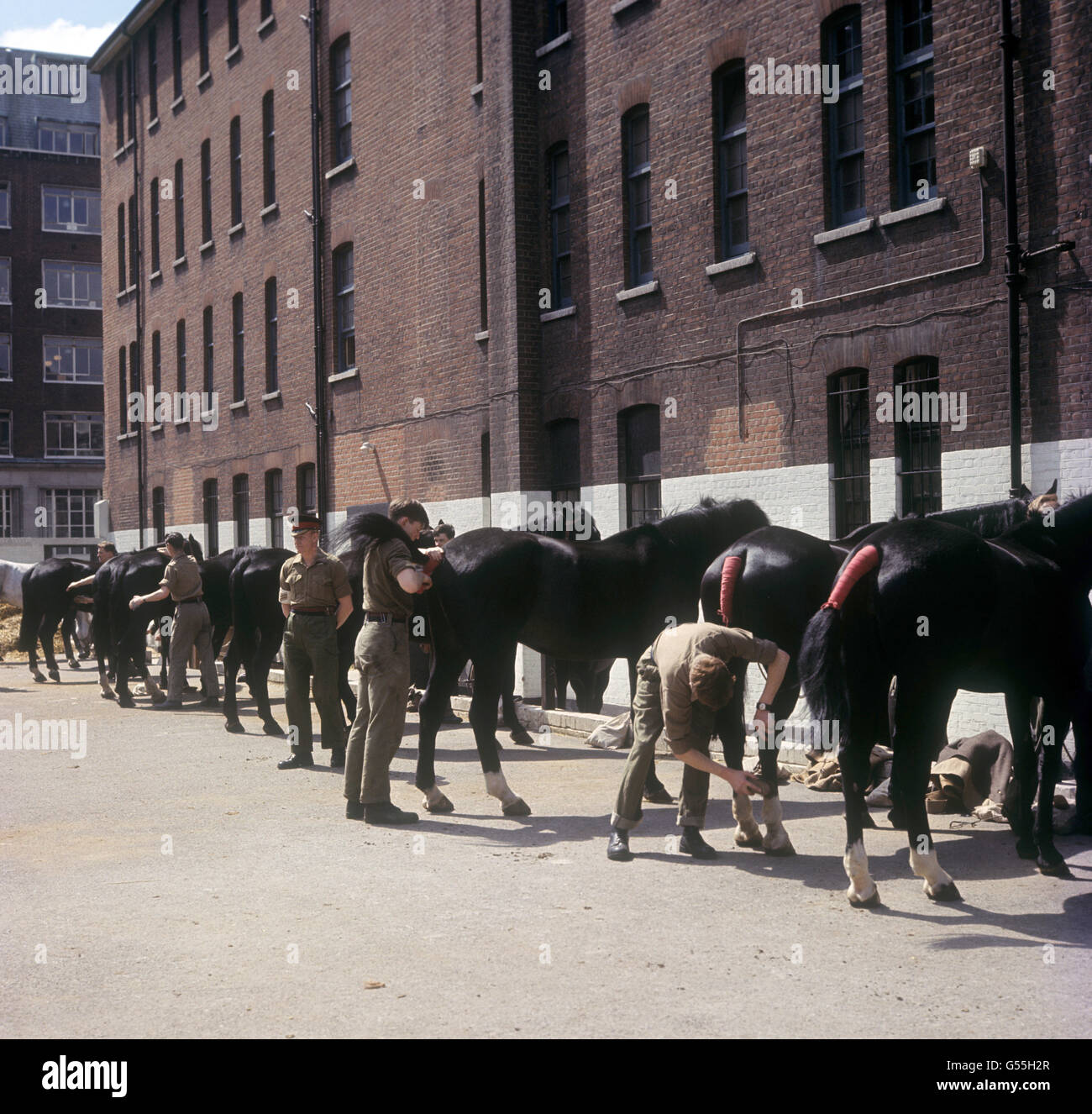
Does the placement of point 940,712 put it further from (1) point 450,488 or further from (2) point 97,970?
(1) point 450,488

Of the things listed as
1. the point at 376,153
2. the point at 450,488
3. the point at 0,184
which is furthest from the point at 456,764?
the point at 0,184

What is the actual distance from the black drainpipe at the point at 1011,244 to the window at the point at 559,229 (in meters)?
8.12

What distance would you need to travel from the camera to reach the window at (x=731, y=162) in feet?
52.8

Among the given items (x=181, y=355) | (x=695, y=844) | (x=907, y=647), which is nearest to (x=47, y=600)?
(x=181, y=355)

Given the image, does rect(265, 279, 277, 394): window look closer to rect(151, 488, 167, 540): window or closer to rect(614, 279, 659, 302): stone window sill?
rect(151, 488, 167, 540): window

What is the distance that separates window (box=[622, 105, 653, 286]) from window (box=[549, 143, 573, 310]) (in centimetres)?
160

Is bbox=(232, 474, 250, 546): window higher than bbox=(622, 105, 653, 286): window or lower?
lower

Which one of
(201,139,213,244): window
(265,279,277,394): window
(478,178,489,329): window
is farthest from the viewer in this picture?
(201,139,213,244): window

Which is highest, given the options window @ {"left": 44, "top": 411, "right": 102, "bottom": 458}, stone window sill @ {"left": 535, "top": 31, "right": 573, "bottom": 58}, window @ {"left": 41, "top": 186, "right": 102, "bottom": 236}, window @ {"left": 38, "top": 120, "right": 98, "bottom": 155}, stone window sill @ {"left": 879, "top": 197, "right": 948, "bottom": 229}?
window @ {"left": 38, "top": 120, "right": 98, "bottom": 155}

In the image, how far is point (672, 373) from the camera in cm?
1692

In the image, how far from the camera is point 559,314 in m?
19.2

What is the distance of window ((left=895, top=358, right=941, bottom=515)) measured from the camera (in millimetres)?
13391

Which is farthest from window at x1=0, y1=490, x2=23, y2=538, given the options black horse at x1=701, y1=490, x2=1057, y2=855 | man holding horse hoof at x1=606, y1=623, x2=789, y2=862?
man holding horse hoof at x1=606, y1=623, x2=789, y2=862

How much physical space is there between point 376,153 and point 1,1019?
21.0 m
